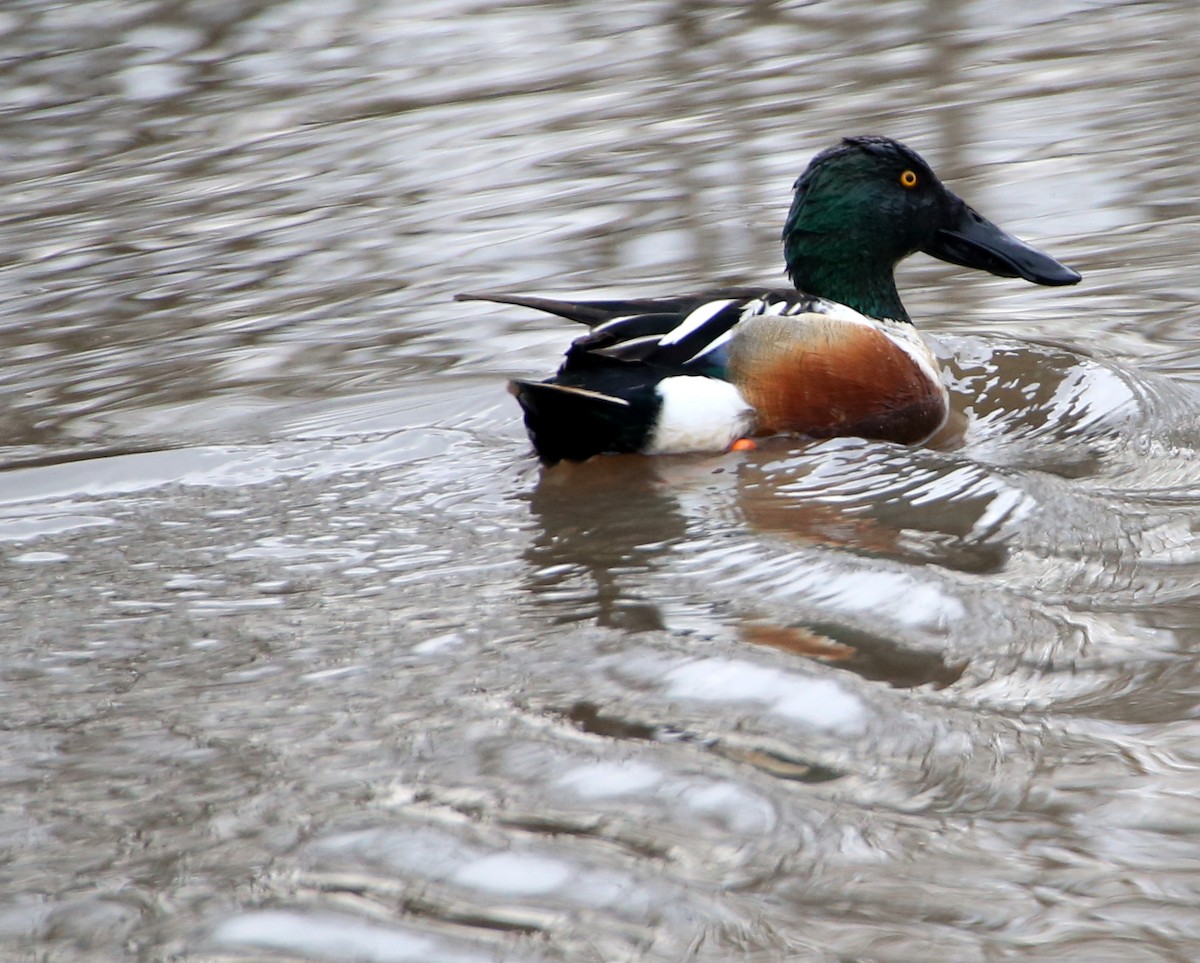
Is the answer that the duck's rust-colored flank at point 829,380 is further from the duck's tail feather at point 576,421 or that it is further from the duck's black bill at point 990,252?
the duck's black bill at point 990,252

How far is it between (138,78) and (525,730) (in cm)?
925

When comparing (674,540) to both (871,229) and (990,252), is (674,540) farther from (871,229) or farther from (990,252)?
(990,252)

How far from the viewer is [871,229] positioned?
5.34m

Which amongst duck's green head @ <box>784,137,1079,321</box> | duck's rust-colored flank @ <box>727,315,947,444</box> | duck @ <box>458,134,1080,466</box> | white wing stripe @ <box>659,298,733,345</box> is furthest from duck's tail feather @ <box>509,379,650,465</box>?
duck's green head @ <box>784,137,1079,321</box>

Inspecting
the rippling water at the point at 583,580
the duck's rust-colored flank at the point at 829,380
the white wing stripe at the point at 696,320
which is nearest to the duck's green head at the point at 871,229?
the rippling water at the point at 583,580

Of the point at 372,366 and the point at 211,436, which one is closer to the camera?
the point at 211,436

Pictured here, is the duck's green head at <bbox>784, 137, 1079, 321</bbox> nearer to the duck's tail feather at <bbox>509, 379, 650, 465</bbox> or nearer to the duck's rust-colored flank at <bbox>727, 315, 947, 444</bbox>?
the duck's rust-colored flank at <bbox>727, 315, 947, 444</bbox>

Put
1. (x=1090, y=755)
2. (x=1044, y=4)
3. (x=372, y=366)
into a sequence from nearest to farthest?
(x=1090, y=755), (x=372, y=366), (x=1044, y=4)

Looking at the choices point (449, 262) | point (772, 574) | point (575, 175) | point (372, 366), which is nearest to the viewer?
point (772, 574)

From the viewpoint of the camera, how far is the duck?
181 inches

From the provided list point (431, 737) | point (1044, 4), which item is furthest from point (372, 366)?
point (1044, 4)

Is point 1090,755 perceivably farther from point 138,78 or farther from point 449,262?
point 138,78

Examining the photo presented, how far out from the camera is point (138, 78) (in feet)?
36.7

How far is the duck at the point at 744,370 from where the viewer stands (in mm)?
4586
